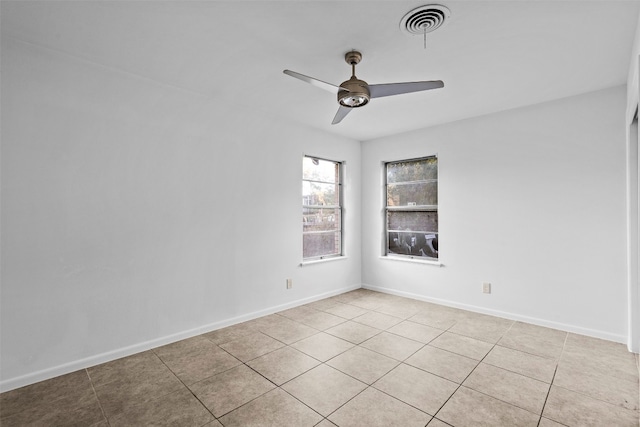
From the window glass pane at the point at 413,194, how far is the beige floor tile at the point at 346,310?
182 centimetres

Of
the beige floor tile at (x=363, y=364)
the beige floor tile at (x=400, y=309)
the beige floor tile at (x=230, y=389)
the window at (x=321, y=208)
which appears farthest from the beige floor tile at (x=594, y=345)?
the window at (x=321, y=208)

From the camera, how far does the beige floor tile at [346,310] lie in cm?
394

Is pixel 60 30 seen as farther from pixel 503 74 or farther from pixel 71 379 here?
pixel 503 74

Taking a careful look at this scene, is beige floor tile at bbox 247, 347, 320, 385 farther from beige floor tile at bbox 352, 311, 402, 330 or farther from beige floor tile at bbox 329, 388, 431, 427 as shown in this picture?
beige floor tile at bbox 352, 311, 402, 330

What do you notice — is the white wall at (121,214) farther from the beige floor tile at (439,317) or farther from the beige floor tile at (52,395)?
the beige floor tile at (439,317)

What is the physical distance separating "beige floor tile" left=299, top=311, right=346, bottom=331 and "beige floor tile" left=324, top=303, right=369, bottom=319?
0.11m

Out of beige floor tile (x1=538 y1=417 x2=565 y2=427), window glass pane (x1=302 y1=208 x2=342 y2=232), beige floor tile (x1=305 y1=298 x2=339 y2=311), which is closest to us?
beige floor tile (x1=538 y1=417 x2=565 y2=427)

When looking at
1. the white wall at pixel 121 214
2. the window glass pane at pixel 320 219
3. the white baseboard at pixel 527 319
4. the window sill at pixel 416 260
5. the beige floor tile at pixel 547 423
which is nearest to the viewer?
the beige floor tile at pixel 547 423

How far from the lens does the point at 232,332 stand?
3.39 m

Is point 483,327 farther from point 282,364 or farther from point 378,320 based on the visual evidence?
point 282,364

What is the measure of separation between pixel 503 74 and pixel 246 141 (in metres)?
2.79

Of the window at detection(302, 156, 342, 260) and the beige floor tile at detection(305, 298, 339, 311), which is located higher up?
the window at detection(302, 156, 342, 260)

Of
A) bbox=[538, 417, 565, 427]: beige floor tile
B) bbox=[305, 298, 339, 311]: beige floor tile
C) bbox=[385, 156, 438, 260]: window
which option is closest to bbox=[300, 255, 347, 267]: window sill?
bbox=[305, 298, 339, 311]: beige floor tile

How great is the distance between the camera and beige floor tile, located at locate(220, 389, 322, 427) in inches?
76.0
